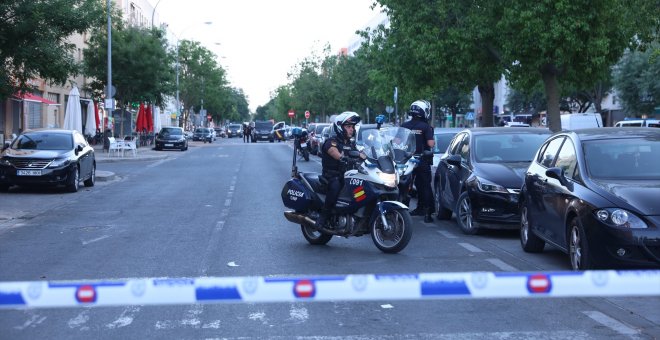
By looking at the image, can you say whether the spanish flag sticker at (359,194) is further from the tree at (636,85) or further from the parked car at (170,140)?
the tree at (636,85)

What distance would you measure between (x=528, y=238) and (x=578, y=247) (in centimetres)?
201

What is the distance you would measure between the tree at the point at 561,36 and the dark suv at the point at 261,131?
5503 cm

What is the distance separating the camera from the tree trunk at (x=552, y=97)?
29188 mm

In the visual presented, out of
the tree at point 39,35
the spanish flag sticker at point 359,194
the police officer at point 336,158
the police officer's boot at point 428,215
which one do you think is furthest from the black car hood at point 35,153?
the spanish flag sticker at point 359,194

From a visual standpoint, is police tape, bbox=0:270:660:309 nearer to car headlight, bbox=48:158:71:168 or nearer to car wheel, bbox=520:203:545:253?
car wheel, bbox=520:203:545:253

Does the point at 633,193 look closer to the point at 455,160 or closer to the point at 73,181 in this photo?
the point at 455,160

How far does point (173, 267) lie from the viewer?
9.83 meters

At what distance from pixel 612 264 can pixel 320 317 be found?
9.34 ft

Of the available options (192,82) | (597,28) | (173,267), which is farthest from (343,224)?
(192,82)

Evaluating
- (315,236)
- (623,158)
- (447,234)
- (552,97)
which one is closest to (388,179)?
(315,236)

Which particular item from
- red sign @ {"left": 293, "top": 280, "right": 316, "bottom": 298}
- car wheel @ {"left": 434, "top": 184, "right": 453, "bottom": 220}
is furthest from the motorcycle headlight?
red sign @ {"left": 293, "top": 280, "right": 316, "bottom": 298}

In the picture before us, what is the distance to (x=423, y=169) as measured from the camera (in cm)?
1412

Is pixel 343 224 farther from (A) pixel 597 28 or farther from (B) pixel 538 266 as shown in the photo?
(A) pixel 597 28

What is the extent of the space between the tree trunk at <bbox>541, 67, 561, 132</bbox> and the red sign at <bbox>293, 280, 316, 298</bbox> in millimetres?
25552
